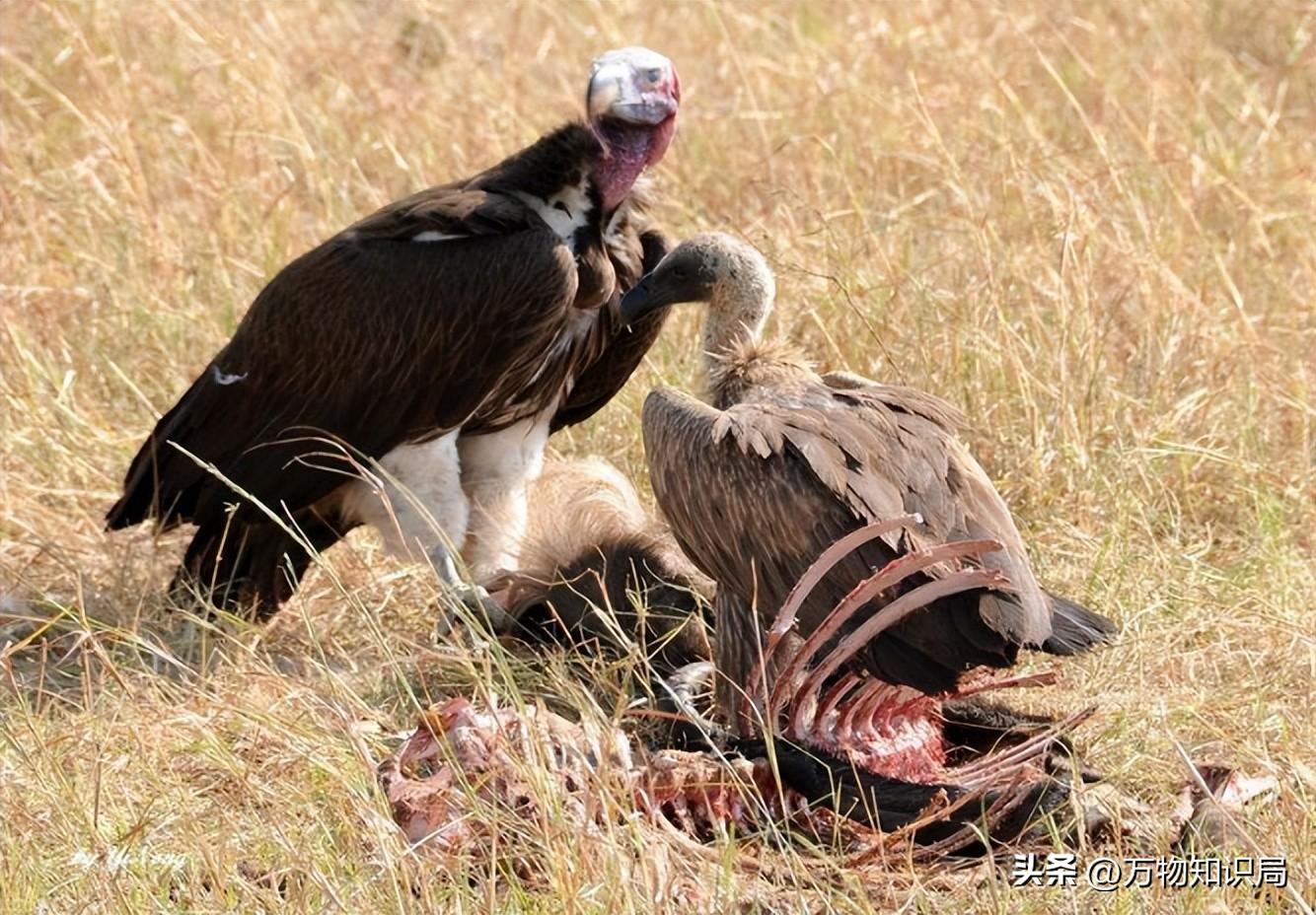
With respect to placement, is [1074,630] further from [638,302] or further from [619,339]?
[619,339]

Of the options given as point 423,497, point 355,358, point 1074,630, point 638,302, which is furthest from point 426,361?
point 1074,630

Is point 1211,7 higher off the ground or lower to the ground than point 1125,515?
higher

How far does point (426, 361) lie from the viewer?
5.10 meters

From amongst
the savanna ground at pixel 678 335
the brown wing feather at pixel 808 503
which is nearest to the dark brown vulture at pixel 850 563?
the brown wing feather at pixel 808 503

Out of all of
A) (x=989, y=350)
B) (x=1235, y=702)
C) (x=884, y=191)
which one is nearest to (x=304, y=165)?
(x=884, y=191)

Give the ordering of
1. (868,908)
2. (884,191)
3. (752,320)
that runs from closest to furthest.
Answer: (868,908) → (752,320) → (884,191)

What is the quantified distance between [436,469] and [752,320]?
927 mm

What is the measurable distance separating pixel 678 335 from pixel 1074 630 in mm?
2269

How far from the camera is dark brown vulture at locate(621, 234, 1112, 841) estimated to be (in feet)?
12.7

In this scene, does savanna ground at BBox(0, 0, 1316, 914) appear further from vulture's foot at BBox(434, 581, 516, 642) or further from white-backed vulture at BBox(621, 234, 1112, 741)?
white-backed vulture at BBox(621, 234, 1112, 741)

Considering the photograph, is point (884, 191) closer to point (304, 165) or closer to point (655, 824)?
point (304, 165)

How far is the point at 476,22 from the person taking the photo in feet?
28.7

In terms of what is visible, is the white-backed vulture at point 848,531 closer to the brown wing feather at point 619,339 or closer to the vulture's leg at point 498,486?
the brown wing feather at point 619,339

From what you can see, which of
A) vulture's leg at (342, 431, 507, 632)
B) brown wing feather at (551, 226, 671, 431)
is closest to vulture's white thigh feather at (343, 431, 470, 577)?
vulture's leg at (342, 431, 507, 632)
